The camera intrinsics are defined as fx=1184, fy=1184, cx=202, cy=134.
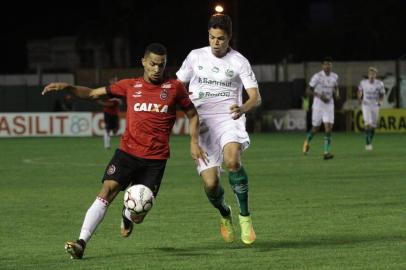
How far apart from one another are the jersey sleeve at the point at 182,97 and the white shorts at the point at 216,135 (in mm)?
816

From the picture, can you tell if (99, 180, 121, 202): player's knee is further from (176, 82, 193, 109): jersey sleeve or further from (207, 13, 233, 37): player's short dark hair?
(207, 13, 233, 37): player's short dark hair

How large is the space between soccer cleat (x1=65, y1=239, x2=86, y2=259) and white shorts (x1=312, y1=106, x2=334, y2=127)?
17.9 m

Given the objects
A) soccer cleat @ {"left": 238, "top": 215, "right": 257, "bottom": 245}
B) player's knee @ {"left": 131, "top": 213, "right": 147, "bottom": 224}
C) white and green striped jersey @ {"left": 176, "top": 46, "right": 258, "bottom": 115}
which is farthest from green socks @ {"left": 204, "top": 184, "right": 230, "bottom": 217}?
player's knee @ {"left": 131, "top": 213, "right": 147, "bottom": 224}

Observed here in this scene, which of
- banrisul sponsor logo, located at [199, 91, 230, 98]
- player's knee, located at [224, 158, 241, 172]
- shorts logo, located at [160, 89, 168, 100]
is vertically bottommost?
player's knee, located at [224, 158, 241, 172]

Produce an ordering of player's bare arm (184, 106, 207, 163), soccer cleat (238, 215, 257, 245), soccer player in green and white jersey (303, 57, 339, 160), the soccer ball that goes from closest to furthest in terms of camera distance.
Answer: the soccer ball < player's bare arm (184, 106, 207, 163) < soccer cleat (238, 215, 257, 245) < soccer player in green and white jersey (303, 57, 339, 160)

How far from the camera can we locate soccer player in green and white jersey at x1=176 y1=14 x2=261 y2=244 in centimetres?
1212

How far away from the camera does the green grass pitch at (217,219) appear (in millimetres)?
10750

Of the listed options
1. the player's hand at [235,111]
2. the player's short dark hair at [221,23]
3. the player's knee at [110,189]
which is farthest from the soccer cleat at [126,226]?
the player's short dark hair at [221,23]

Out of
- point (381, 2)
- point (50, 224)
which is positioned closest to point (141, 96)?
point (50, 224)

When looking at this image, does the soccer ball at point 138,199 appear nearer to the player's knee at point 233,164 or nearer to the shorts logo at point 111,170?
the shorts logo at point 111,170

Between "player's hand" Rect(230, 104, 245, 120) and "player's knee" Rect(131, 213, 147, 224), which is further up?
"player's hand" Rect(230, 104, 245, 120)

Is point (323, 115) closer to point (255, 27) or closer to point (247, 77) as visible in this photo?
point (247, 77)

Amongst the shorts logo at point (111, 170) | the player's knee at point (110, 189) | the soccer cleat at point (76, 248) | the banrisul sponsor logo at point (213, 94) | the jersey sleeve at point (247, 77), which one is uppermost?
the jersey sleeve at point (247, 77)

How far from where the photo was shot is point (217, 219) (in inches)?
562
